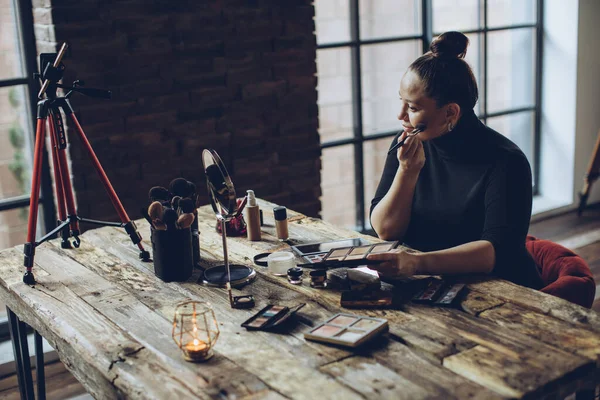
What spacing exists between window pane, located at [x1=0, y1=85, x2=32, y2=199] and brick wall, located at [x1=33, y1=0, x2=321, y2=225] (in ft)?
0.82

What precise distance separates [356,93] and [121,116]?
1432 mm

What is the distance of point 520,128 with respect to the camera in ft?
16.8

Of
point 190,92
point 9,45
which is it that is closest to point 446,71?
point 190,92

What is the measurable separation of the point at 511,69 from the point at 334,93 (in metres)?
1.51

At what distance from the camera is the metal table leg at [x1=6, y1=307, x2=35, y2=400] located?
7.45 feet

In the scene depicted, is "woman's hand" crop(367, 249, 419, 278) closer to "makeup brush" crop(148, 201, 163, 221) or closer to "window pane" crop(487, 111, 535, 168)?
"makeup brush" crop(148, 201, 163, 221)

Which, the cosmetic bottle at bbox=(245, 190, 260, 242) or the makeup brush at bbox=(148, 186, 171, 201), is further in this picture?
the cosmetic bottle at bbox=(245, 190, 260, 242)

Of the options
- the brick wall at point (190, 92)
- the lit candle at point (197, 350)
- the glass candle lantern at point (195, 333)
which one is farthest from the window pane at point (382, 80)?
the lit candle at point (197, 350)

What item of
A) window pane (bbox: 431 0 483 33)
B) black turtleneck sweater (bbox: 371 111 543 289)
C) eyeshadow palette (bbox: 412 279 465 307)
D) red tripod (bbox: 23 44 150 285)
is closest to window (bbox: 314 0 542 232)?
window pane (bbox: 431 0 483 33)

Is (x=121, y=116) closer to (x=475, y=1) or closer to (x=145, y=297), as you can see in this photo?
(x=145, y=297)

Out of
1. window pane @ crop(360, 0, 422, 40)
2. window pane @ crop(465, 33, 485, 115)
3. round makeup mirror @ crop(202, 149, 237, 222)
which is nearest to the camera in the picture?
round makeup mirror @ crop(202, 149, 237, 222)

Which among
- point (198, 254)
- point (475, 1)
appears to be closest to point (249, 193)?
point (198, 254)

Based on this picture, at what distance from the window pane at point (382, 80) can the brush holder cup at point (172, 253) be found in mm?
2336

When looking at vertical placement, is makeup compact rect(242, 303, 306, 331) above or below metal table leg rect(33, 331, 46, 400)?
above
